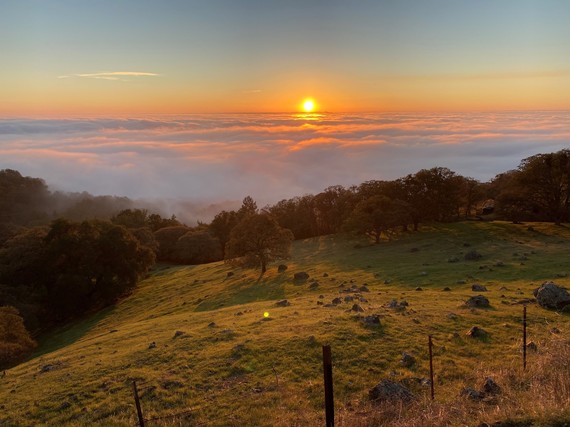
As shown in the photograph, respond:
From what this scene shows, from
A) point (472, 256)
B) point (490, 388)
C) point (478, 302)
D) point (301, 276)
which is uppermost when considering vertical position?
point (490, 388)

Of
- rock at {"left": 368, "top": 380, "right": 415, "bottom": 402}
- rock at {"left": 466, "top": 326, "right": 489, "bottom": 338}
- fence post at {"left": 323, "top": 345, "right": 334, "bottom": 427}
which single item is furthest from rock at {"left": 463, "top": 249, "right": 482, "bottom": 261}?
fence post at {"left": 323, "top": 345, "right": 334, "bottom": 427}

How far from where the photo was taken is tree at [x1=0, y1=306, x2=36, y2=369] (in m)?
34.0

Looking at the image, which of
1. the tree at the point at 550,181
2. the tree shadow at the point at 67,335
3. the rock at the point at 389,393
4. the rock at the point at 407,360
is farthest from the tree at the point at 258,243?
the tree at the point at 550,181

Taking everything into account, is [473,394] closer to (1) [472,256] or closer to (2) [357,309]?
(2) [357,309]

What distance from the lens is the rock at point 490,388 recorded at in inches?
480

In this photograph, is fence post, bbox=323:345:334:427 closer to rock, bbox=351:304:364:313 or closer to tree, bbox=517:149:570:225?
rock, bbox=351:304:364:313

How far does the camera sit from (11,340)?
120 ft

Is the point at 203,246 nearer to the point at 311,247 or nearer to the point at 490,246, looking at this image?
the point at 311,247

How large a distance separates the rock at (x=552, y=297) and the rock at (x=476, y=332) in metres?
7.87

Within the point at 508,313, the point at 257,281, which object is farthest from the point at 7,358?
the point at 508,313

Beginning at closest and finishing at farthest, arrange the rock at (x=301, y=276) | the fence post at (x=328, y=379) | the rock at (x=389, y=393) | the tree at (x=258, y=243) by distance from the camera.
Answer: the fence post at (x=328, y=379) < the rock at (x=389, y=393) < the rock at (x=301, y=276) < the tree at (x=258, y=243)

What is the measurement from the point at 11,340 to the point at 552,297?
44.8 meters

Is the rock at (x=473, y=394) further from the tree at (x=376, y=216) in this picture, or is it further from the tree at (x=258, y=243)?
the tree at (x=376, y=216)

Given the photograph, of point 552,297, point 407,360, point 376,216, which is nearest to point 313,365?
point 407,360
